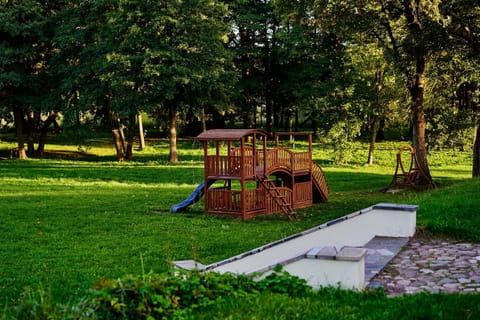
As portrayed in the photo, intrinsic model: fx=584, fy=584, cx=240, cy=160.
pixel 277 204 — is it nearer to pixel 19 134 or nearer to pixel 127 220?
pixel 127 220

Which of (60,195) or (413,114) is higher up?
(413,114)

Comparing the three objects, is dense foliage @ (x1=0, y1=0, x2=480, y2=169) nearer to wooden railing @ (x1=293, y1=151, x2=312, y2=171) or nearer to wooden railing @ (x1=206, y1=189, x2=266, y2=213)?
wooden railing @ (x1=293, y1=151, x2=312, y2=171)

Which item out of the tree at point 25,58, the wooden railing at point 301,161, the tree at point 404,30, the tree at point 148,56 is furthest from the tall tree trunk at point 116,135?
the wooden railing at point 301,161

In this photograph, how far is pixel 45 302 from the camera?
5184 mm

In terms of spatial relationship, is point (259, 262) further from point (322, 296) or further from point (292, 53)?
point (292, 53)

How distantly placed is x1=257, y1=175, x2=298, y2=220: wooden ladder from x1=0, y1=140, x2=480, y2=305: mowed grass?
36cm

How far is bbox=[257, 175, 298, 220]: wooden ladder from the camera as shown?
17766 millimetres

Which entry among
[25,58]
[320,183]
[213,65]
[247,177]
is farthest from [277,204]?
[25,58]

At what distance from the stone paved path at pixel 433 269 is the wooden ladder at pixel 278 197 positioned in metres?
7.60

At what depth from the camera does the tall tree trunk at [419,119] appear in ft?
75.5

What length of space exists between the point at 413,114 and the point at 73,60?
23389mm

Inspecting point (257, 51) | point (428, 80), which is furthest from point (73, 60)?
point (428, 80)

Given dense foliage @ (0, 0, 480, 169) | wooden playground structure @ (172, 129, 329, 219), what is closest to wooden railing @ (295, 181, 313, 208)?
wooden playground structure @ (172, 129, 329, 219)

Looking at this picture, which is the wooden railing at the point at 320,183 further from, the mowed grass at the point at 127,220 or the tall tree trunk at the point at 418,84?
the tall tree trunk at the point at 418,84
